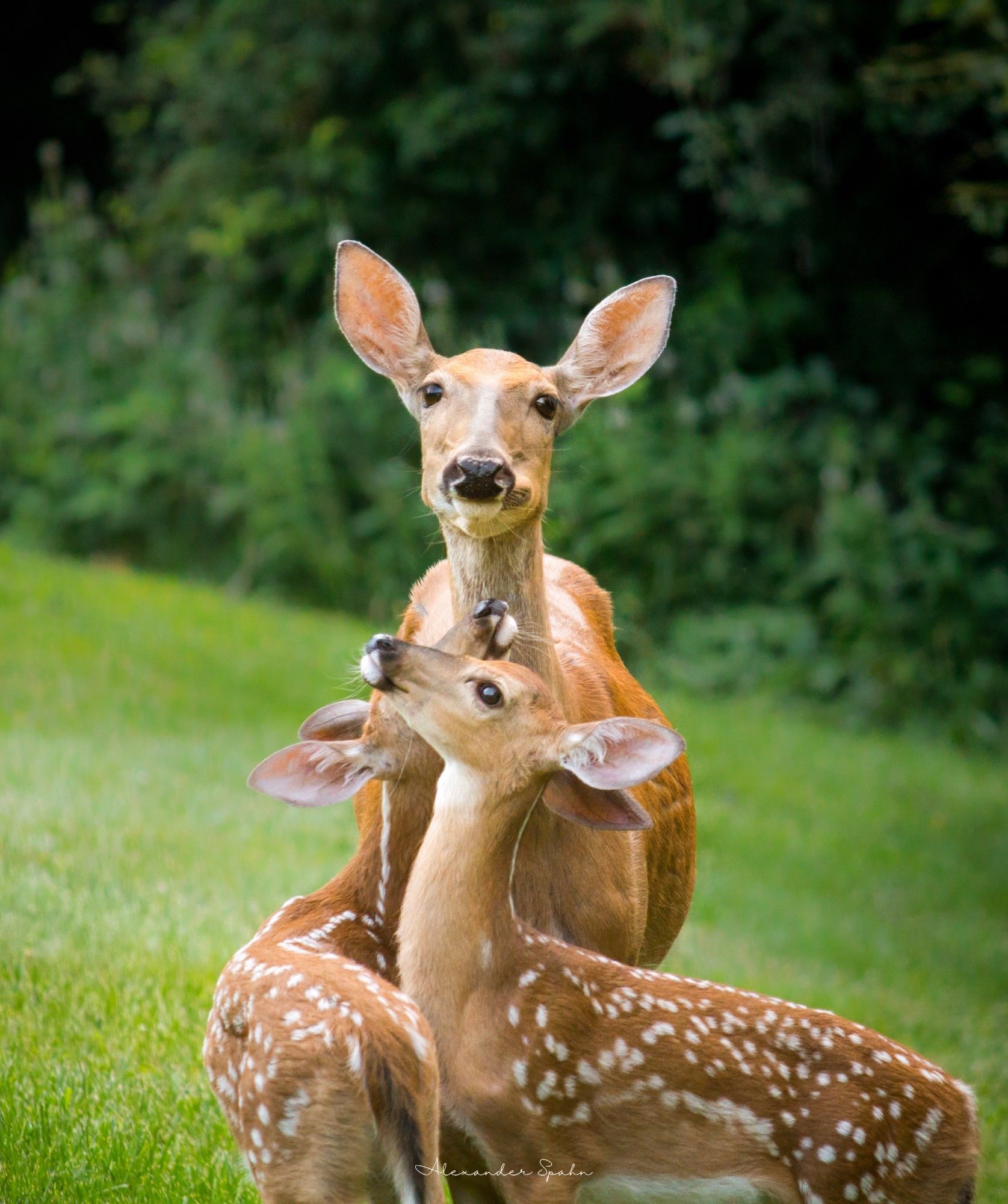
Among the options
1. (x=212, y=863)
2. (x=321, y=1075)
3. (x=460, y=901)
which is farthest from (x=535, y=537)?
(x=212, y=863)

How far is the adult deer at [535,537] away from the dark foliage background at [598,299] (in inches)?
251

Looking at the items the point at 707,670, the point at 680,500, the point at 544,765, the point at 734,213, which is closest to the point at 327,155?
the point at 734,213

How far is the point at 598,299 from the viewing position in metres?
13.2

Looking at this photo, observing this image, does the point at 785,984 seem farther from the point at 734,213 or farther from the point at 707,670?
the point at 734,213

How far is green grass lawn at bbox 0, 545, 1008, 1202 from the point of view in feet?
14.5

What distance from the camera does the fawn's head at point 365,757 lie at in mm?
3904

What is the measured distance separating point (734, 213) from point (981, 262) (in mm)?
2192

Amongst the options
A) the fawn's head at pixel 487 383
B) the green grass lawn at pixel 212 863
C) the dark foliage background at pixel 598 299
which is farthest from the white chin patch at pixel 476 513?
the dark foliage background at pixel 598 299

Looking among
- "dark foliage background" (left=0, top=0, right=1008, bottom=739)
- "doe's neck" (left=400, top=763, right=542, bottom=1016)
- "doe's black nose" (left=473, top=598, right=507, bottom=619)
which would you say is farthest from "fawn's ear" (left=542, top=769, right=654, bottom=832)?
"dark foliage background" (left=0, top=0, right=1008, bottom=739)

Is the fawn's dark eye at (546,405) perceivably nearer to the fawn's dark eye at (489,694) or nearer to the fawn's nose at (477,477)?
the fawn's nose at (477,477)

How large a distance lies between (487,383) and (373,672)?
0.95 metres

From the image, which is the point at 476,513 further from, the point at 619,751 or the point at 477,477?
the point at 619,751

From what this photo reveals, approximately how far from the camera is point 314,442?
41.1ft

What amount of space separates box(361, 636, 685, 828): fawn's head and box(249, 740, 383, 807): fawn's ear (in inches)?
11.7
